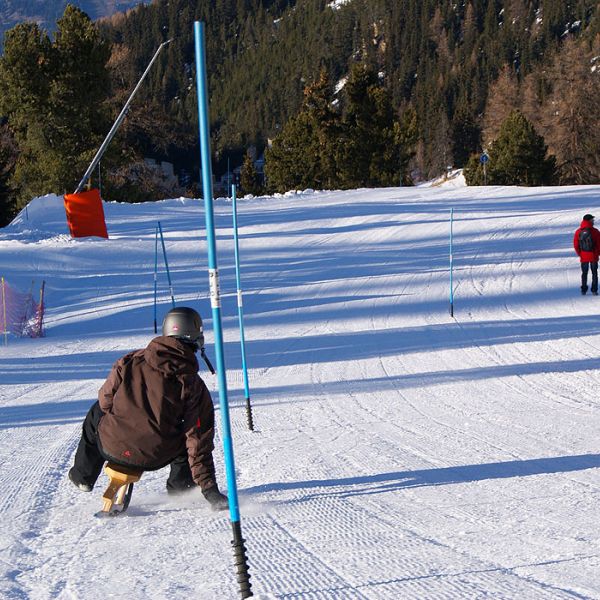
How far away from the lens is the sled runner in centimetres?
555

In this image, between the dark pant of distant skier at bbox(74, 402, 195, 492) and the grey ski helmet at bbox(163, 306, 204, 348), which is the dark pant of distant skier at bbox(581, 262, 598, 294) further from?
the grey ski helmet at bbox(163, 306, 204, 348)

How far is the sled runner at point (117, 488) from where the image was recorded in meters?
5.55

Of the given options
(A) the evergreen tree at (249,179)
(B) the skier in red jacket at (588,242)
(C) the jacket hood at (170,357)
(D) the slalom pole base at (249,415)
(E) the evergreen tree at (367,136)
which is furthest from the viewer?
(A) the evergreen tree at (249,179)

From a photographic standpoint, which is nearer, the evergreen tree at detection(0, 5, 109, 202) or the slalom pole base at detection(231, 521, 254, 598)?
the slalom pole base at detection(231, 521, 254, 598)

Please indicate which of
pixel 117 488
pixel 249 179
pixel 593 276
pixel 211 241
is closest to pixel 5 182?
pixel 593 276

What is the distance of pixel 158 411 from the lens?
5328mm

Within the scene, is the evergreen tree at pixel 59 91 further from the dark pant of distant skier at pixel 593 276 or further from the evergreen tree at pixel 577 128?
the evergreen tree at pixel 577 128

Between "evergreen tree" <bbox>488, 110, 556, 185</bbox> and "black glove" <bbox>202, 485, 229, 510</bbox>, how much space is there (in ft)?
178

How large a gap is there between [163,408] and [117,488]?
718 millimetres

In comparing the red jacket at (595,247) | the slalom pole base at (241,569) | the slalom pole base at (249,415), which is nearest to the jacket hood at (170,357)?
the slalom pole base at (241,569)

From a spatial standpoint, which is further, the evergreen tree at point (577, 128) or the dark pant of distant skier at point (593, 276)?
the evergreen tree at point (577, 128)

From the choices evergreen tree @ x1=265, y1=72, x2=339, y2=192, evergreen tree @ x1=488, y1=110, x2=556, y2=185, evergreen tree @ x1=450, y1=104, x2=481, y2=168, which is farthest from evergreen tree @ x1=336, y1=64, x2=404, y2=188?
evergreen tree @ x1=450, y1=104, x2=481, y2=168

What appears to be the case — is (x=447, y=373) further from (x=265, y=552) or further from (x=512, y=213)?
(x=512, y=213)

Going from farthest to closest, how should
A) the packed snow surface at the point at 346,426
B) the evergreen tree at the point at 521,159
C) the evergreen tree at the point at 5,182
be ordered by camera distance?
1. the evergreen tree at the point at 521,159
2. the evergreen tree at the point at 5,182
3. the packed snow surface at the point at 346,426
